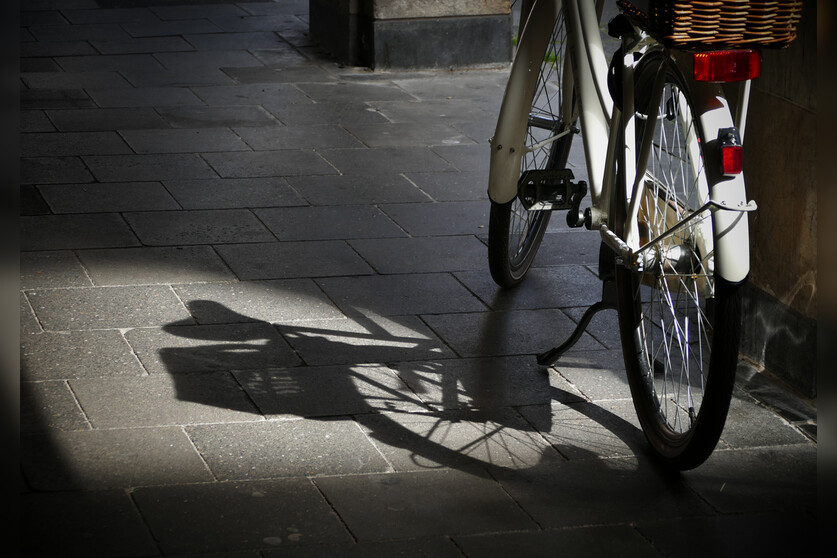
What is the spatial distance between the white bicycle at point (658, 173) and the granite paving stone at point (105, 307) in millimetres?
1279

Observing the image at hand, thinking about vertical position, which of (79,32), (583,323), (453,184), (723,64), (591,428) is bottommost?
(591,428)

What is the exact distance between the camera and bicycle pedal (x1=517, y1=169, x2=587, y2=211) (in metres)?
3.99

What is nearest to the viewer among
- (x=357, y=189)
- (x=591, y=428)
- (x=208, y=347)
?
(x=591, y=428)

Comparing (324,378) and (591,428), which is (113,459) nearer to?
(324,378)

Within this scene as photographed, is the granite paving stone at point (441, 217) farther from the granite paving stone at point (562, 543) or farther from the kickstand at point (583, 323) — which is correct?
the granite paving stone at point (562, 543)

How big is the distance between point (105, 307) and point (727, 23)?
104 inches

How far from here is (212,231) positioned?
16.8 ft

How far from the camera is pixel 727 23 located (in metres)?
2.51

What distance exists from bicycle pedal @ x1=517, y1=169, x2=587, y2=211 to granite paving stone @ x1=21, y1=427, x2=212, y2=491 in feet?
5.01

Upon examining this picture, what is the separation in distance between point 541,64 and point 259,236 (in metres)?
1.63

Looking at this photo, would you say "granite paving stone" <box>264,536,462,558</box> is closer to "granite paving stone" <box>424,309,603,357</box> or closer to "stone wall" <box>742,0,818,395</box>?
"granite paving stone" <box>424,309,603,357</box>

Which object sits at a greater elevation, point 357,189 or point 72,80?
point 72,80

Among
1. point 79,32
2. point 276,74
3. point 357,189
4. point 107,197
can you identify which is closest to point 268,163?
point 357,189

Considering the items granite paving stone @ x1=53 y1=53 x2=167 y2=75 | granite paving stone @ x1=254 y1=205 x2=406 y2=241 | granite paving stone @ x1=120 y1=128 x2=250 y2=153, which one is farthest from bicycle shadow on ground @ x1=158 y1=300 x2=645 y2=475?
granite paving stone @ x1=53 y1=53 x2=167 y2=75
